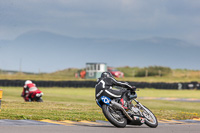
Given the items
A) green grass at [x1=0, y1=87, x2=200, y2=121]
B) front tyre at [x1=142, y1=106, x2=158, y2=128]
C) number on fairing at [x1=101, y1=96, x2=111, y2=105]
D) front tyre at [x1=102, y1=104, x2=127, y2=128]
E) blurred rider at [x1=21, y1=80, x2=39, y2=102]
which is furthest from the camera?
blurred rider at [x1=21, y1=80, x2=39, y2=102]

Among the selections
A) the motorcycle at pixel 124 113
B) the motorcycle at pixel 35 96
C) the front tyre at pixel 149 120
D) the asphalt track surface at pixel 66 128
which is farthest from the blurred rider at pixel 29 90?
the front tyre at pixel 149 120

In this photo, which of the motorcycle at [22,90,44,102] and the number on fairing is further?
the motorcycle at [22,90,44,102]

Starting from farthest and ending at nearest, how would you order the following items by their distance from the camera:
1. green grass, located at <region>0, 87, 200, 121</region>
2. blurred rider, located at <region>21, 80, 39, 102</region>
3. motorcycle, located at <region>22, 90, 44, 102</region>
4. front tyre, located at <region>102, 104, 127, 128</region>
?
1. blurred rider, located at <region>21, 80, 39, 102</region>
2. motorcycle, located at <region>22, 90, 44, 102</region>
3. green grass, located at <region>0, 87, 200, 121</region>
4. front tyre, located at <region>102, 104, 127, 128</region>

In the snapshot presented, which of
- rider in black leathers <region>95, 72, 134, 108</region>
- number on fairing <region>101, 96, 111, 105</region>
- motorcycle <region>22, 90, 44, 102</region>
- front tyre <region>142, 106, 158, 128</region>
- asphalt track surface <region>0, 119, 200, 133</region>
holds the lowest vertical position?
asphalt track surface <region>0, 119, 200, 133</region>

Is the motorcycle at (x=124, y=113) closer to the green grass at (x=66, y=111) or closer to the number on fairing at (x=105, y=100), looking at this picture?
the number on fairing at (x=105, y=100)

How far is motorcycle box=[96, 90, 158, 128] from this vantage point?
407 inches

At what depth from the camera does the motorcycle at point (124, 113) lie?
33.9 ft

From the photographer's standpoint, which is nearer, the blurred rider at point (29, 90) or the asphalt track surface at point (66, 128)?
the asphalt track surface at point (66, 128)

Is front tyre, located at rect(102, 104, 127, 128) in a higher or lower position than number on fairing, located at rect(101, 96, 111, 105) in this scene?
lower

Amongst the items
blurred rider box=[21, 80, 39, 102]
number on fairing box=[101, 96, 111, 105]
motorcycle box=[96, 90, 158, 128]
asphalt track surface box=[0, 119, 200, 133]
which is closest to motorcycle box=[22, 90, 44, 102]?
blurred rider box=[21, 80, 39, 102]

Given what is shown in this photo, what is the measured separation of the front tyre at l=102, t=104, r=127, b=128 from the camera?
10258mm

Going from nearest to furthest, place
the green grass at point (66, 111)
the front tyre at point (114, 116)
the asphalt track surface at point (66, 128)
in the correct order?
the asphalt track surface at point (66, 128), the front tyre at point (114, 116), the green grass at point (66, 111)

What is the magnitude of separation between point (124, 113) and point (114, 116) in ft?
0.88

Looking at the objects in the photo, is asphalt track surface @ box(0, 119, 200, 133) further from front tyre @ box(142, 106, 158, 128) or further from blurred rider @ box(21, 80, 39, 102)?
blurred rider @ box(21, 80, 39, 102)
